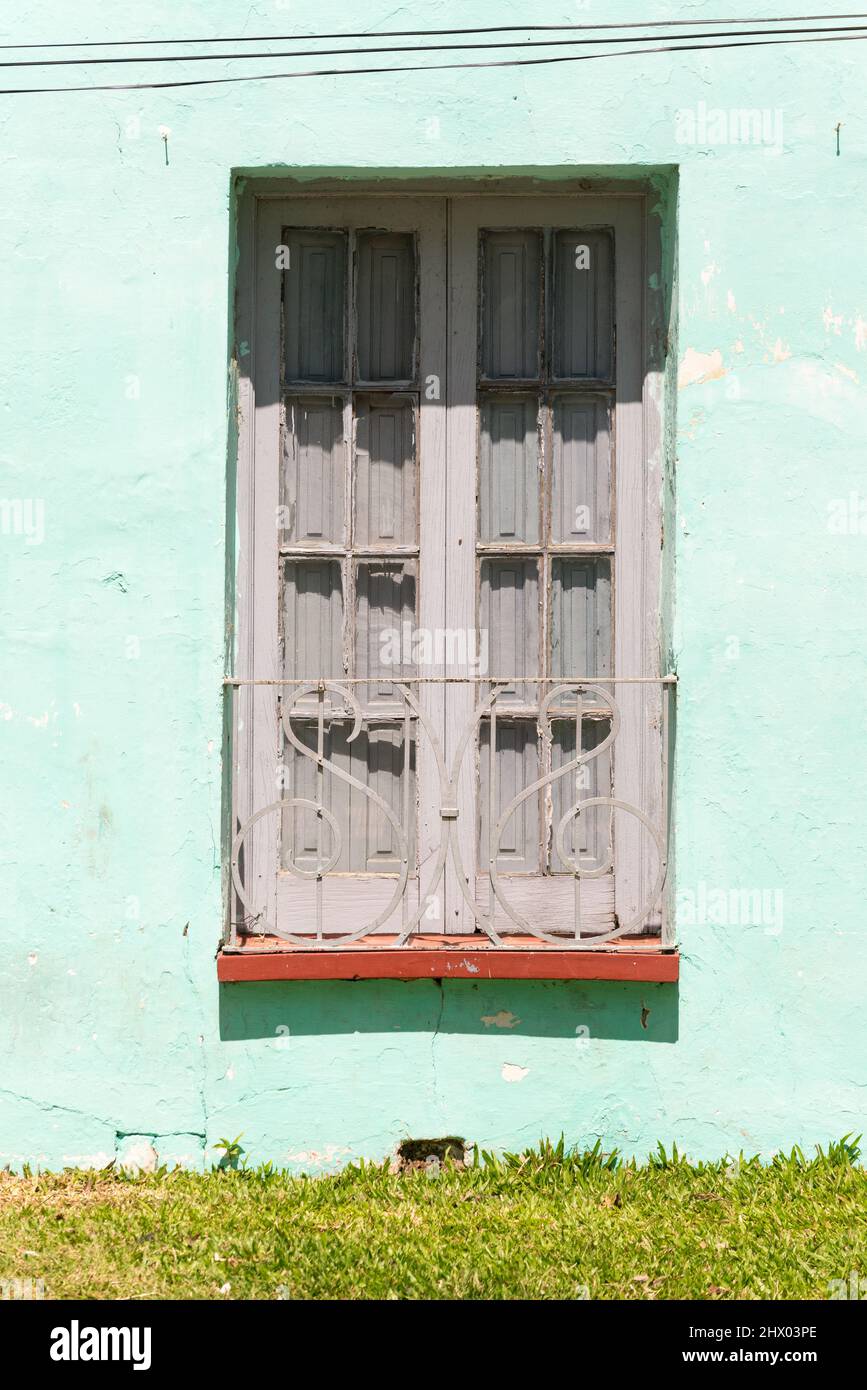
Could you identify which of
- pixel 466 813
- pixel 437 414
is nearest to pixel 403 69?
pixel 437 414

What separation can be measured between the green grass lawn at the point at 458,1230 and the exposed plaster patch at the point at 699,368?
8.11ft

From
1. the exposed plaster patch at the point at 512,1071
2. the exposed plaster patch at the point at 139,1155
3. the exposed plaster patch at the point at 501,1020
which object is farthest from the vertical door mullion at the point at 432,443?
the exposed plaster patch at the point at 139,1155

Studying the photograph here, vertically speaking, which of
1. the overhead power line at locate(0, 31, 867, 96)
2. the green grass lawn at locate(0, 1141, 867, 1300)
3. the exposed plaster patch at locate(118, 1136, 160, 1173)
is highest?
the overhead power line at locate(0, 31, 867, 96)

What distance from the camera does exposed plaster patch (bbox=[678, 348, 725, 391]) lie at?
410 centimetres

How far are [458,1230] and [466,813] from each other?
4.30 ft

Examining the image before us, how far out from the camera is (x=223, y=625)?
411 cm

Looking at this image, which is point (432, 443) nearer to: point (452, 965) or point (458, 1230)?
point (452, 965)

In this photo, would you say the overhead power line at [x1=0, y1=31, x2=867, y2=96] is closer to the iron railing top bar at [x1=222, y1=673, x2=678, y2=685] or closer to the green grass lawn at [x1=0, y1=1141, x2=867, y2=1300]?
the iron railing top bar at [x1=222, y1=673, x2=678, y2=685]

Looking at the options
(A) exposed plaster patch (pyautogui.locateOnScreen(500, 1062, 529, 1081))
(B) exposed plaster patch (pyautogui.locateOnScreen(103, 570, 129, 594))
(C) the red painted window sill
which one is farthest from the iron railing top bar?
(A) exposed plaster patch (pyautogui.locateOnScreen(500, 1062, 529, 1081))

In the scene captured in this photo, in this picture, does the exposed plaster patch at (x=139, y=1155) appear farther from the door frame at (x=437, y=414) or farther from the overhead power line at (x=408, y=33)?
the overhead power line at (x=408, y=33)

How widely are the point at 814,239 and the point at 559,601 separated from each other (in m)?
1.41

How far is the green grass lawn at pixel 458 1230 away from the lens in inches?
129

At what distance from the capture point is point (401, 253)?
14.4 ft
